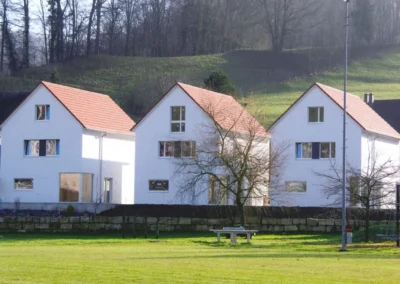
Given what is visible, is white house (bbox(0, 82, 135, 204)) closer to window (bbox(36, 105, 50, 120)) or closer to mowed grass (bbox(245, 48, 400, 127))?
window (bbox(36, 105, 50, 120))

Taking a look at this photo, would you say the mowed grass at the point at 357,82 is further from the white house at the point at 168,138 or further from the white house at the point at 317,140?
the white house at the point at 168,138

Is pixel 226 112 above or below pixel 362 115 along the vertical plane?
below

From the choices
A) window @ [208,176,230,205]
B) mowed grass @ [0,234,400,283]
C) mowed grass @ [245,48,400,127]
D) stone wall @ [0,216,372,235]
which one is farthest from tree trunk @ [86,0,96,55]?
mowed grass @ [0,234,400,283]

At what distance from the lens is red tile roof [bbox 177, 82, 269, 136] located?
55919mm

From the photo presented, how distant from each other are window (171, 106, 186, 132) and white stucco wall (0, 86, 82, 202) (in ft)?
19.9

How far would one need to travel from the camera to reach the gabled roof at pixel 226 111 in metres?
56.0

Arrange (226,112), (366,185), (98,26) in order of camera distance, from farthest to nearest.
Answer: (98,26) → (226,112) → (366,185)

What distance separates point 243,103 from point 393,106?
19.0 meters

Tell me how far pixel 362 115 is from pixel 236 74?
52223 millimetres

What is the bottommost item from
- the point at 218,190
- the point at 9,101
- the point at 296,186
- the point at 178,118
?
the point at 218,190

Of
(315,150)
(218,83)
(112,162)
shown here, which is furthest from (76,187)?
(218,83)

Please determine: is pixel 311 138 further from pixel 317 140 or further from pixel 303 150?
pixel 303 150

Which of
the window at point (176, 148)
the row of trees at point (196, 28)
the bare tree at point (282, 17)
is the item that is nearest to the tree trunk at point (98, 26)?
the row of trees at point (196, 28)

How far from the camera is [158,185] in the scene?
60500mm
